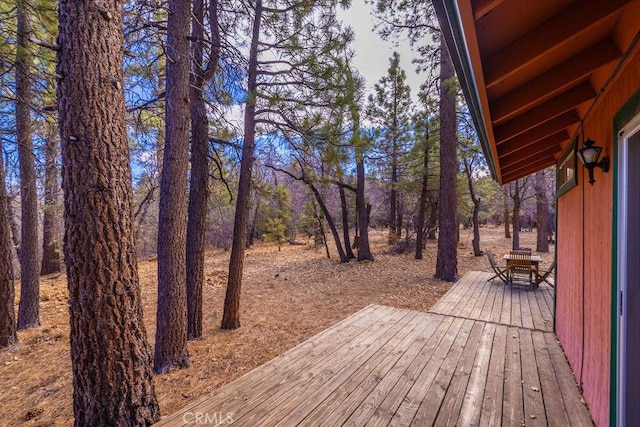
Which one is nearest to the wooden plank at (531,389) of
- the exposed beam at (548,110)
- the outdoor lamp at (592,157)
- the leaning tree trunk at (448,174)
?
the outdoor lamp at (592,157)

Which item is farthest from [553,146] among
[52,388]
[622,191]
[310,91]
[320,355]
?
[52,388]

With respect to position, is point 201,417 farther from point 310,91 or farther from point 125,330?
point 310,91

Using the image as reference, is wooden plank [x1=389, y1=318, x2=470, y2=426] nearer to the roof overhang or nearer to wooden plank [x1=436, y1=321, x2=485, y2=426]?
wooden plank [x1=436, y1=321, x2=485, y2=426]

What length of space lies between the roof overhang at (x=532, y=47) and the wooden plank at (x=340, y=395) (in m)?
2.41

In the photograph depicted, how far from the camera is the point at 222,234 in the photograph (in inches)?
687

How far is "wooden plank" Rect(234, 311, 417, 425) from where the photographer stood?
2168 mm

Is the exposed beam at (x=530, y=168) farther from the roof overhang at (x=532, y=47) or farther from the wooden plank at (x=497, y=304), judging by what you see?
the roof overhang at (x=532, y=47)

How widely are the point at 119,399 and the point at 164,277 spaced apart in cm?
194

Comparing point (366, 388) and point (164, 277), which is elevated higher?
point (164, 277)

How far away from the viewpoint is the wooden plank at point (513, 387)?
2123 mm

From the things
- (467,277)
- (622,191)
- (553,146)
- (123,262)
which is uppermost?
(553,146)

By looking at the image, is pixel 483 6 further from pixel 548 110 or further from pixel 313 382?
pixel 313 382

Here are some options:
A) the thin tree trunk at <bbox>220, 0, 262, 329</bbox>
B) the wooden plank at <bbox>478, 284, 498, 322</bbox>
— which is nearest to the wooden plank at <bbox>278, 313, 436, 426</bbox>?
the wooden plank at <bbox>478, 284, 498, 322</bbox>

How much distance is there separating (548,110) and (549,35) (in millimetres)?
1307
